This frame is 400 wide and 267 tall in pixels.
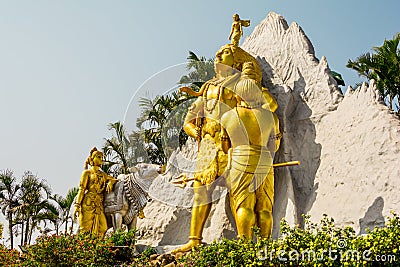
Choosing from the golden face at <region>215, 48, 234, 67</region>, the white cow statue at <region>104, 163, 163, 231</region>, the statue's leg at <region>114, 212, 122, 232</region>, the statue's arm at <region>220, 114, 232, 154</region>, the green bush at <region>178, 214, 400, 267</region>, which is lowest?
the green bush at <region>178, 214, 400, 267</region>

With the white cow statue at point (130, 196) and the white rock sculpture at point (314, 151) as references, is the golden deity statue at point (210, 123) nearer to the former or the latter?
the white rock sculpture at point (314, 151)

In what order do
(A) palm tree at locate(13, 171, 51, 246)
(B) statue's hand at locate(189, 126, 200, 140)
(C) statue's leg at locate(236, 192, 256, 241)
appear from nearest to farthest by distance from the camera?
(C) statue's leg at locate(236, 192, 256, 241) → (B) statue's hand at locate(189, 126, 200, 140) → (A) palm tree at locate(13, 171, 51, 246)

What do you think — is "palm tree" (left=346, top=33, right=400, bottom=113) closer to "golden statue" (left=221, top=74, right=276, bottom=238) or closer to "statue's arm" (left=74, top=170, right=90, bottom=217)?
"golden statue" (left=221, top=74, right=276, bottom=238)

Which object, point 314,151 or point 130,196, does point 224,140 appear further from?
point 130,196

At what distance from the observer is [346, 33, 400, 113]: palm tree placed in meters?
8.53

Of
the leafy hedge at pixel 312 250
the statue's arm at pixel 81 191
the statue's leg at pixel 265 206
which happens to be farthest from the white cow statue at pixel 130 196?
the statue's leg at pixel 265 206

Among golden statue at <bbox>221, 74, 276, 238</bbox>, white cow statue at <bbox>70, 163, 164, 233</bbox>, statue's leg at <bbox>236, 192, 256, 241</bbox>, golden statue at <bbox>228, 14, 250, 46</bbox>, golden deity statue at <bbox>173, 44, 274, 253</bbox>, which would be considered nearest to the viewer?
statue's leg at <bbox>236, 192, 256, 241</bbox>

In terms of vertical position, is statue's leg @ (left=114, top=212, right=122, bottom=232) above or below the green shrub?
above

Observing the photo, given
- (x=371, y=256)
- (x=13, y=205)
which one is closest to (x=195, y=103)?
(x=371, y=256)

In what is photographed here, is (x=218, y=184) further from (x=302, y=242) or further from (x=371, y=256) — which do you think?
(x=371, y=256)

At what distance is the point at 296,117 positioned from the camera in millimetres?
6602

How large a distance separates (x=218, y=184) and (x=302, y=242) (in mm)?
2397

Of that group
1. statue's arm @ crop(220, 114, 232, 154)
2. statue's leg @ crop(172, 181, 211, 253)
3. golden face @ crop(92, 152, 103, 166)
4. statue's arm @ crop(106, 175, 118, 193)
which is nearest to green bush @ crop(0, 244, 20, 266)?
statue's arm @ crop(106, 175, 118, 193)

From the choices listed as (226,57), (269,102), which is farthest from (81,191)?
(269,102)
